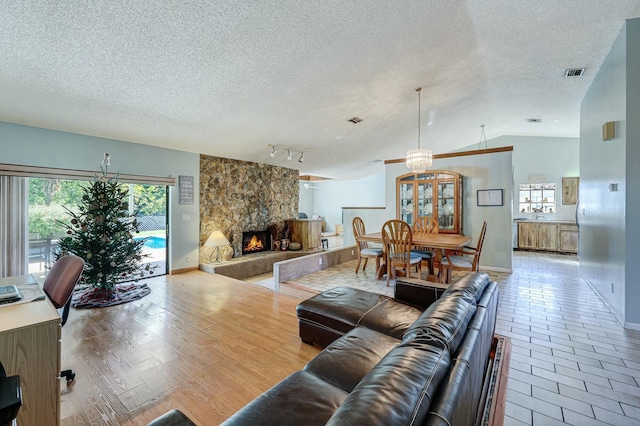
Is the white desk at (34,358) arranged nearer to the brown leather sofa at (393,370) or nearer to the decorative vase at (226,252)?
the brown leather sofa at (393,370)

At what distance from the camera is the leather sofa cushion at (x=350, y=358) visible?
4.35 feet

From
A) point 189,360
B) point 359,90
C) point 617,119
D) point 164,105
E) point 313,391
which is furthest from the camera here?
point 359,90

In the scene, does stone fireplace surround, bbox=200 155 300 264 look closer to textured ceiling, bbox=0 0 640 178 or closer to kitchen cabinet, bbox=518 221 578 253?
textured ceiling, bbox=0 0 640 178

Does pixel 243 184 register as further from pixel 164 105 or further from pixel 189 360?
pixel 189 360

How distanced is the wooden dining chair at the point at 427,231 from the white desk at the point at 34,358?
14.1 feet

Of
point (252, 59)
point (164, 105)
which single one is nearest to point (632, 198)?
point (252, 59)

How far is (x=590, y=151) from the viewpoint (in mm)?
4082

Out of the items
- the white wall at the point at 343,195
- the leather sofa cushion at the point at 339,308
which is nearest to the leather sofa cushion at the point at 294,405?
the leather sofa cushion at the point at 339,308

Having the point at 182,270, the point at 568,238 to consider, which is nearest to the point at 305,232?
the point at 182,270

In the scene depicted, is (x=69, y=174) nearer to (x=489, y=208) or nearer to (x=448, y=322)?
(x=448, y=322)

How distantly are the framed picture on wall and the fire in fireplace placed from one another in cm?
483

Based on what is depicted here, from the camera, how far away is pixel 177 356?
224cm

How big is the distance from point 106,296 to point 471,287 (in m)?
4.26

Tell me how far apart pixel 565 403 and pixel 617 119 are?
3.13 m
